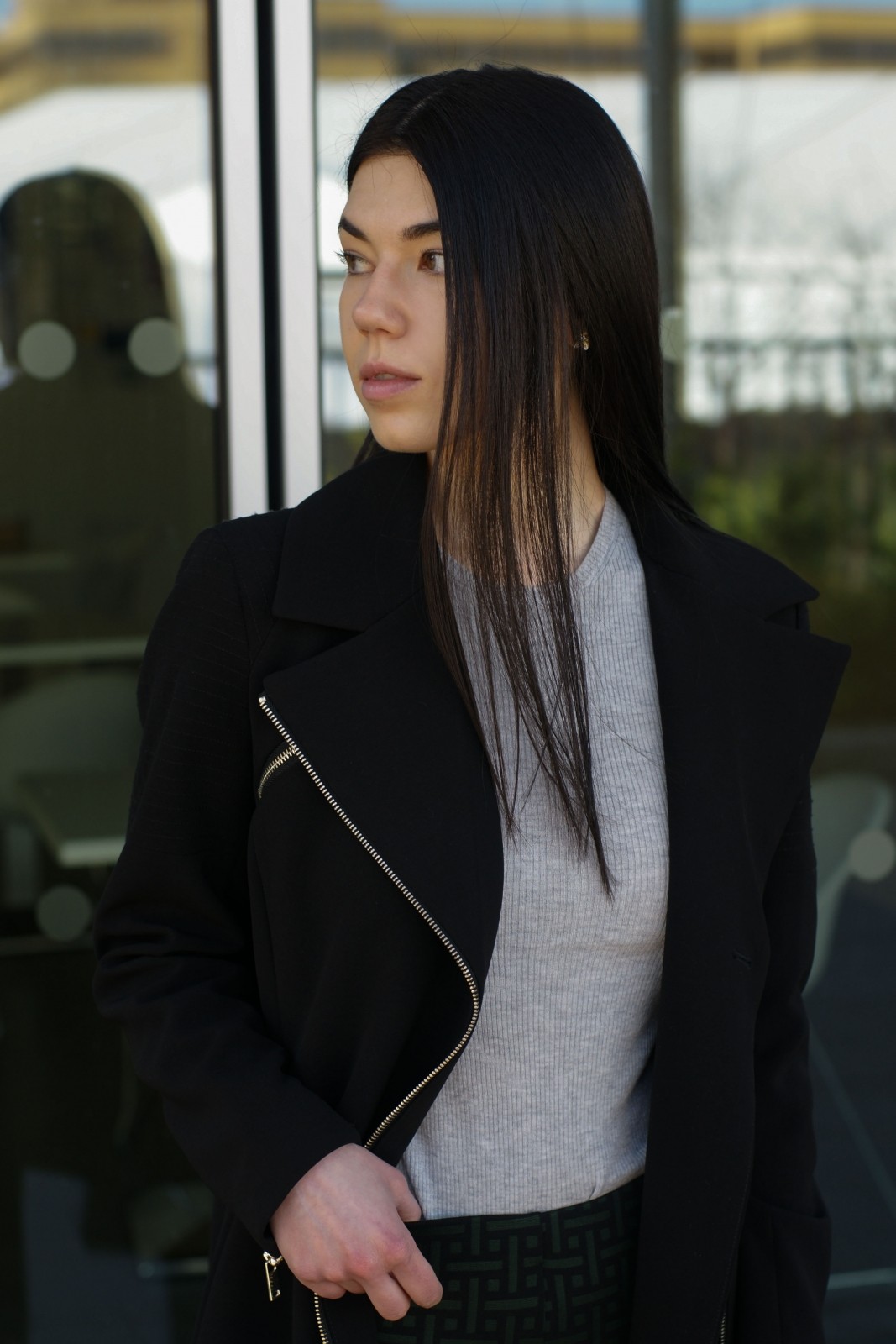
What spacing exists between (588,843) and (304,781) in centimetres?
24

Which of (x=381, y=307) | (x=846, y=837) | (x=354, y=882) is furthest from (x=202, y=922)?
(x=846, y=837)

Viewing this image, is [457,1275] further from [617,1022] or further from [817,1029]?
[817,1029]

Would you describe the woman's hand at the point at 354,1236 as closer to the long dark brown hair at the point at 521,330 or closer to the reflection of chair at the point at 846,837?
the long dark brown hair at the point at 521,330

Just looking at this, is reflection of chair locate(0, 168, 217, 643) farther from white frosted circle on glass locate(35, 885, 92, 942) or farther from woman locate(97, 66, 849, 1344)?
woman locate(97, 66, 849, 1344)

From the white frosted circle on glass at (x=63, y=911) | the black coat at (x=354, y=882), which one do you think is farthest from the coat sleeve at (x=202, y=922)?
the white frosted circle on glass at (x=63, y=911)

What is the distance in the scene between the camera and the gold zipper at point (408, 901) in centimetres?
117

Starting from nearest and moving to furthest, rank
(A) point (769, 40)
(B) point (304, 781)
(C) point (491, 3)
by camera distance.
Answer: (B) point (304, 781) → (C) point (491, 3) → (A) point (769, 40)

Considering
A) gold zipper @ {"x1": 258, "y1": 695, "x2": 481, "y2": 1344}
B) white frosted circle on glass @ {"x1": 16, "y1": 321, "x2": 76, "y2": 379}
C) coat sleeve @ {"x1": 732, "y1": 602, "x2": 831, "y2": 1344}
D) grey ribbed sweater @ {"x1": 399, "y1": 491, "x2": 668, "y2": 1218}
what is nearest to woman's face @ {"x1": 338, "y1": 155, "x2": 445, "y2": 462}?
grey ribbed sweater @ {"x1": 399, "y1": 491, "x2": 668, "y2": 1218}

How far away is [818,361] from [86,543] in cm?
125

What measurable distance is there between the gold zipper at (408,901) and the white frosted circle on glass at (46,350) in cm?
113

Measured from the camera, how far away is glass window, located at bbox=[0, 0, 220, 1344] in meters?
2.10

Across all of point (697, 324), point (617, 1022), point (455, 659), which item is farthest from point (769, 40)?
point (617, 1022)

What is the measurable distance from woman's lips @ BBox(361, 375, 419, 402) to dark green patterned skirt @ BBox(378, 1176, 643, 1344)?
0.68 m

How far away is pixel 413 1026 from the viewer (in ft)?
4.03
